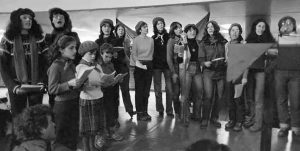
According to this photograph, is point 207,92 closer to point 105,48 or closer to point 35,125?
point 105,48

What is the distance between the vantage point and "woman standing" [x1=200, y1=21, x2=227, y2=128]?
314cm

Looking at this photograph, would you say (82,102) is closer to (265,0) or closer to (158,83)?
(158,83)

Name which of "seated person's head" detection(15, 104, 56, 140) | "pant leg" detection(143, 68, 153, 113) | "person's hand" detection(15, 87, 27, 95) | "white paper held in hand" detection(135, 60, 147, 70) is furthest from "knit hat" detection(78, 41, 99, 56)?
"pant leg" detection(143, 68, 153, 113)

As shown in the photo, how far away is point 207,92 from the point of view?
3.19 m

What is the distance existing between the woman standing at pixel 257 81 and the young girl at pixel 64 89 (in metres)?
1.87

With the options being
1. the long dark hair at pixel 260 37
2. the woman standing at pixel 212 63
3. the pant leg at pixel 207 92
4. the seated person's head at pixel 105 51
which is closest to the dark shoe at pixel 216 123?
the woman standing at pixel 212 63

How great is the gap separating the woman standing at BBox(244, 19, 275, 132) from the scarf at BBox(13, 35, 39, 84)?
6.87 feet

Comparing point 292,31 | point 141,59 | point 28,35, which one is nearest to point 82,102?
point 28,35

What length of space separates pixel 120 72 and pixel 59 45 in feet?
3.97

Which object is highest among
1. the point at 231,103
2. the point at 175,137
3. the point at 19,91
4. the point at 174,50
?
the point at 174,50

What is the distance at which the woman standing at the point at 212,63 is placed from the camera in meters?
3.14

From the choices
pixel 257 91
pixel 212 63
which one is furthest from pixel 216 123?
pixel 212 63

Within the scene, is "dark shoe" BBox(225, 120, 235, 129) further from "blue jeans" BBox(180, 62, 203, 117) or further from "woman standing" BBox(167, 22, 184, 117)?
"woman standing" BBox(167, 22, 184, 117)

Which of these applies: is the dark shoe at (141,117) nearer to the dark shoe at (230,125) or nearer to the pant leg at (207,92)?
the pant leg at (207,92)
